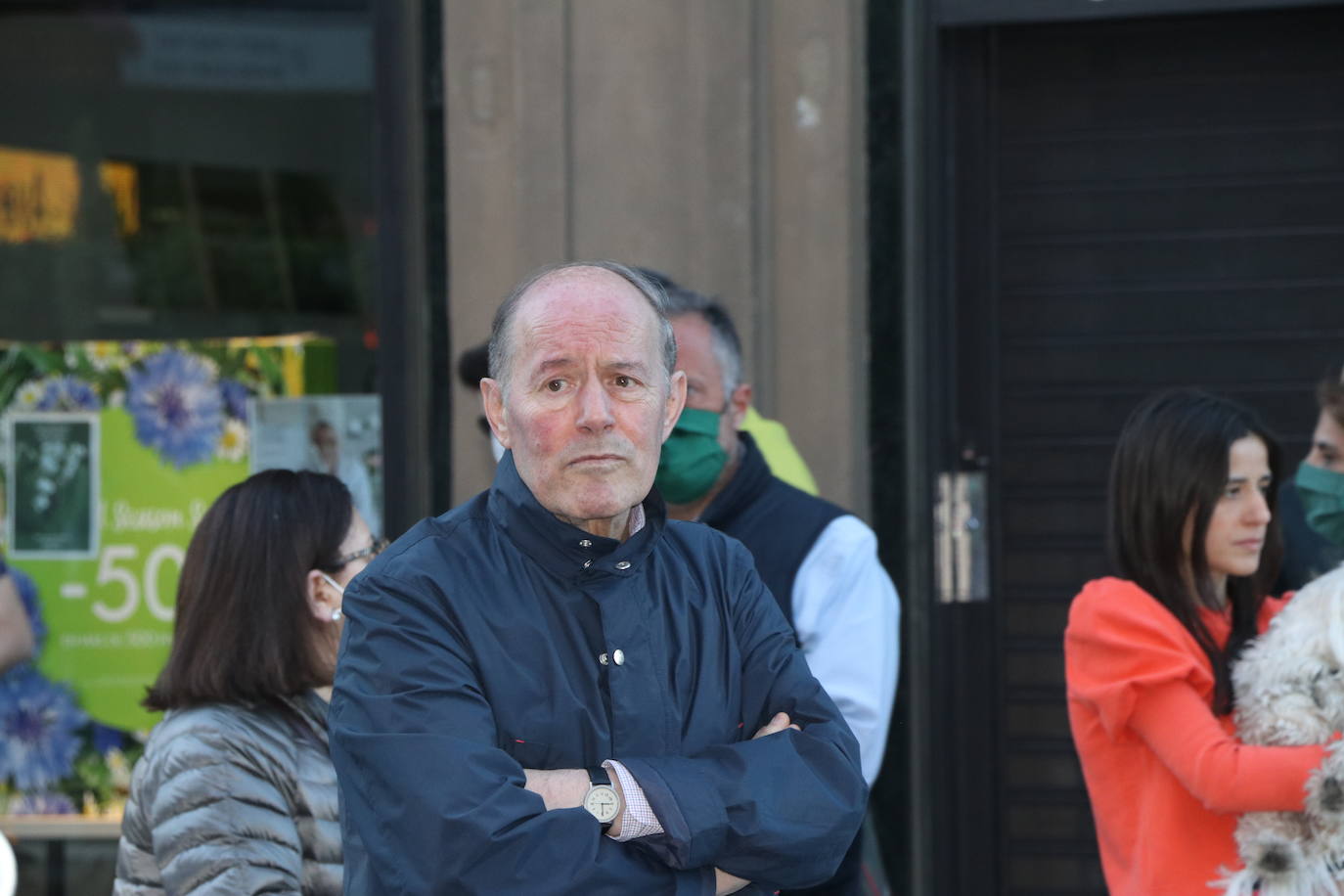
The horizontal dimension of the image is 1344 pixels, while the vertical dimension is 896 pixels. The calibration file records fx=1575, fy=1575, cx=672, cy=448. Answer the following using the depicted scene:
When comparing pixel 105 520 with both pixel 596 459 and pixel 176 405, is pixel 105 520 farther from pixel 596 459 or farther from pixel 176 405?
pixel 596 459

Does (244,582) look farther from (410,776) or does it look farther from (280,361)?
(280,361)

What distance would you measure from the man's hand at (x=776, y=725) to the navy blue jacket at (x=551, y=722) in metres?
0.01

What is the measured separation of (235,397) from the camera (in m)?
5.50

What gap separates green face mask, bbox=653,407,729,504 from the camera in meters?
3.40

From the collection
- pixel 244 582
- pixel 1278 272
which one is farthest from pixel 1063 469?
pixel 244 582

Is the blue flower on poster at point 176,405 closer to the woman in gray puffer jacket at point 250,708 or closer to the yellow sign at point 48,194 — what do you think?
the yellow sign at point 48,194

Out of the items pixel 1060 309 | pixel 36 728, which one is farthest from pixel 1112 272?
pixel 36 728

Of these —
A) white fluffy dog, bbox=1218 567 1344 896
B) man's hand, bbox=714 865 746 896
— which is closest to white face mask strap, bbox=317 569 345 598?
man's hand, bbox=714 865 746 896

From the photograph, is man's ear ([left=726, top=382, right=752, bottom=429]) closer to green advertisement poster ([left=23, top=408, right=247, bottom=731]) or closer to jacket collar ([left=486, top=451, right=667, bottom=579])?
jacket collar ([left=486, top=451, right=667, bottom=579])

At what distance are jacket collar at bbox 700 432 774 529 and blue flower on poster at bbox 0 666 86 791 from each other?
3.08 m

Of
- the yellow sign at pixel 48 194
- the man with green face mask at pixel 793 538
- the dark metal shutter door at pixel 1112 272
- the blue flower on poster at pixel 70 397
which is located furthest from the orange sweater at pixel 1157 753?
the yellow sign at pixel 48 194

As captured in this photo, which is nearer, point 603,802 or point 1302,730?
point 603,802

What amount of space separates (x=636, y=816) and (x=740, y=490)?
1.48m

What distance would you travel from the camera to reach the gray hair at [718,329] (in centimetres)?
Result: 354
